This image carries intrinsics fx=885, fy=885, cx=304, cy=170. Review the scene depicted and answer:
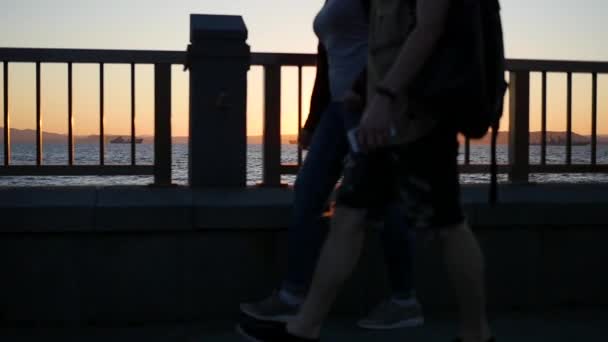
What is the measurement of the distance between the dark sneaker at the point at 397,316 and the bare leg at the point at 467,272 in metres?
1.09

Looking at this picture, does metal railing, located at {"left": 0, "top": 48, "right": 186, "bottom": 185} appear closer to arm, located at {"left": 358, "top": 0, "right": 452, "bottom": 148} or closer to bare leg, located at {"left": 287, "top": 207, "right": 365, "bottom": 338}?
bare leg, located at {"left": 287, "top": 207, "right": 365, "bottom": 338}

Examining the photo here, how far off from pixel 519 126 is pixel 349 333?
273 centimetres

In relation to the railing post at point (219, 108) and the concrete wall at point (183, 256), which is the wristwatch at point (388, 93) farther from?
the railing post at point (219, 108)

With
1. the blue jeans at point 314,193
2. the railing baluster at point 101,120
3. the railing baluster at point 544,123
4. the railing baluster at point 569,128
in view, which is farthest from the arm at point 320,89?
the railing baluster at point 569,128

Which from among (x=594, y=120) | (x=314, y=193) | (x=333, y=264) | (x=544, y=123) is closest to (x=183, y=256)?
(x=314, y=193)

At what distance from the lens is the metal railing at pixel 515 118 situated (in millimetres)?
6164

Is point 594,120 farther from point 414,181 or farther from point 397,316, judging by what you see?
point 414,181

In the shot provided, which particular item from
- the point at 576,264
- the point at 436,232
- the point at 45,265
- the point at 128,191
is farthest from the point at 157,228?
the point at 576,264

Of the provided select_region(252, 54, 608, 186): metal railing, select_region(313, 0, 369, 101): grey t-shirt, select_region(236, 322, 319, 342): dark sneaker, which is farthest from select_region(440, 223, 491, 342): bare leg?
select_region(252, 54, 608, 186): metal railing

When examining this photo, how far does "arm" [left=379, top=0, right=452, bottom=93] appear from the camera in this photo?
2.98 m

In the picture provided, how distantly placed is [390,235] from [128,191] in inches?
79.9

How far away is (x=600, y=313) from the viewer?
5.00 metres

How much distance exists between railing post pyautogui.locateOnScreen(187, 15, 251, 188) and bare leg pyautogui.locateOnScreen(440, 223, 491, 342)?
2961mm

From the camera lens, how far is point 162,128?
6.21m
